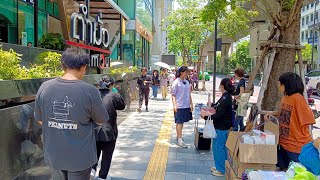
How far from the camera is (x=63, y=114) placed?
2.71m

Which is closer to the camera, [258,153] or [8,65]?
[258,153]

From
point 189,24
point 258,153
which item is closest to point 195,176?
point 258,153

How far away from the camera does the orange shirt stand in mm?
3658

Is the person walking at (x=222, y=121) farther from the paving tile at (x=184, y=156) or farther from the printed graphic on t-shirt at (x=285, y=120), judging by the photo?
the printed graphic on t-shirt at (x=285, y=120)

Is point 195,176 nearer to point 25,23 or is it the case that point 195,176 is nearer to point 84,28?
point 84,28

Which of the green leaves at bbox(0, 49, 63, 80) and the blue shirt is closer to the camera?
the green leaves at bbox(0, 49, 63, 80)

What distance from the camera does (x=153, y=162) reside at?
5.97m

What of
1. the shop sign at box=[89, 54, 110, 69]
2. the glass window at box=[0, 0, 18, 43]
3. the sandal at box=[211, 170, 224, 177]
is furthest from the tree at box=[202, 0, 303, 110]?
the glass window at box=[0, 0, 18, 43]

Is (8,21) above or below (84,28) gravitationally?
above

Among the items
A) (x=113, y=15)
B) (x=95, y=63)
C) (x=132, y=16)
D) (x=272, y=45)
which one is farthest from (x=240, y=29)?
(x=272, y=45)

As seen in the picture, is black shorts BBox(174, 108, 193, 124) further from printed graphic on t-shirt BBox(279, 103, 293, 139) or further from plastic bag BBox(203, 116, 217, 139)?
printed graphic on t-shirt BBox(279, 103, 293, 139)

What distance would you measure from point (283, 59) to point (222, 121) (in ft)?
4.26

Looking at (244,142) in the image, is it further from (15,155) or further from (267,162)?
(15,155)

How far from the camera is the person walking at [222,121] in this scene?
5152 millimetres
